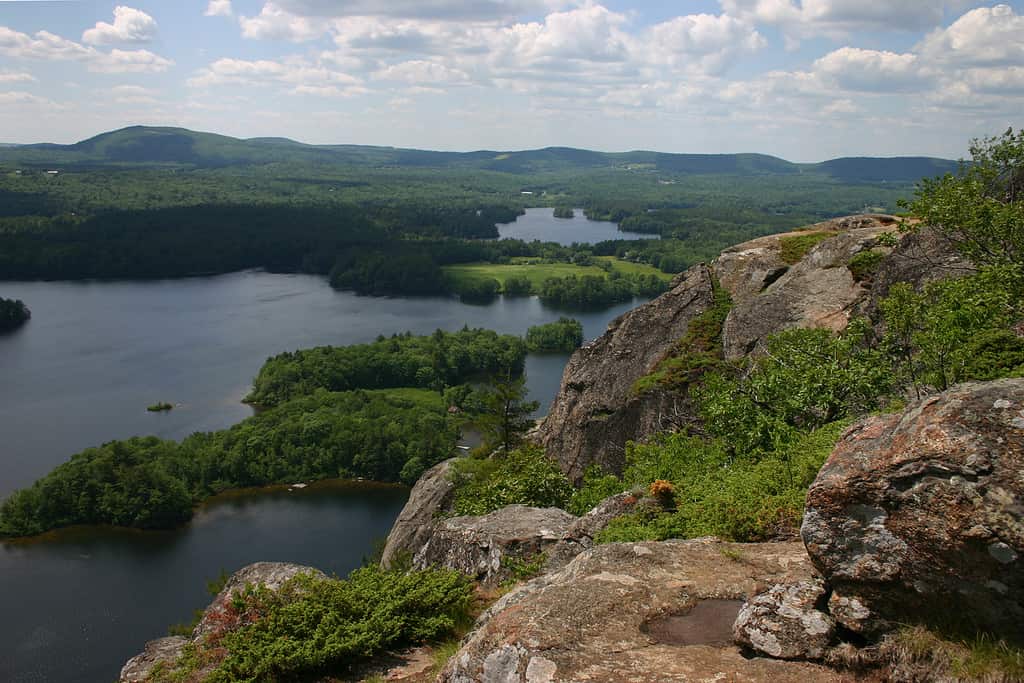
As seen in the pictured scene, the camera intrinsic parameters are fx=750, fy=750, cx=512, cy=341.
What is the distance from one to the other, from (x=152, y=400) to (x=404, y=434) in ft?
86.1

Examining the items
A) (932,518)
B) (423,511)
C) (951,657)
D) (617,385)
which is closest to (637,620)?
(951,657)

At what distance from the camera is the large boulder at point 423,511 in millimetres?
18703

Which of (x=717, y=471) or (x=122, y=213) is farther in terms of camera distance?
(x=122, y=213)

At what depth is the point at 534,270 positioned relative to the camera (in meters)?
141

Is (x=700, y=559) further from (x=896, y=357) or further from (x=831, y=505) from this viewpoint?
(x=896, y=357)

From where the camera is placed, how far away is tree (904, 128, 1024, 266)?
41.0 ft

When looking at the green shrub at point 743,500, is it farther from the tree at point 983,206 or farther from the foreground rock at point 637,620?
the tree at point 983,206

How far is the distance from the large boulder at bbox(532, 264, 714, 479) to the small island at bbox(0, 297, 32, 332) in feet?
330

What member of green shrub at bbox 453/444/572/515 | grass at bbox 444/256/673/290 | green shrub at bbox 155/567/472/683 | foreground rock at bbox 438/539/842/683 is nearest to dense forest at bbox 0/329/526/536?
green shrub at bbox 453/444/572/515

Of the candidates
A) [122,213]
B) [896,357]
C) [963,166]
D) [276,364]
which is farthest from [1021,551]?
[122,213]

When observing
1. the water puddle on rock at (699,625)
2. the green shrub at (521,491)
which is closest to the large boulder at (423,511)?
the green shrub at (521,491)

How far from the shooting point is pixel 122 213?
18812cm

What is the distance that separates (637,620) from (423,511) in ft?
47.7

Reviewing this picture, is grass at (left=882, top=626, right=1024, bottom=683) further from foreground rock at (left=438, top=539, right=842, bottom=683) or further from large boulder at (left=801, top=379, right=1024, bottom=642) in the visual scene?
foreground rock at (left=438, top=539, right=842, bottom=683)
